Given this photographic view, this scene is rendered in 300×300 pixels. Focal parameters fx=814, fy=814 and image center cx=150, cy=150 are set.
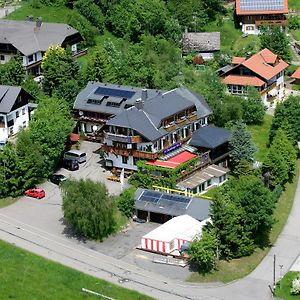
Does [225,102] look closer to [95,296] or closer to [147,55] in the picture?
[147,55]

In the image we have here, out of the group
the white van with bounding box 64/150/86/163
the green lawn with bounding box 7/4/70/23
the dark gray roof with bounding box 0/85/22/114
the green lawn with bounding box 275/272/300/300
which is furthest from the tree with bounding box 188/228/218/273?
the green lawn with bounding box 7/4/70/23

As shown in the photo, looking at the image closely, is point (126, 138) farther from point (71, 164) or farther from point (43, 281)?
point (43, 281)

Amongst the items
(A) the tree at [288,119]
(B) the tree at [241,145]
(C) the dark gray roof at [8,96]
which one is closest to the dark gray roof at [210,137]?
(B) the tree at [241,145]

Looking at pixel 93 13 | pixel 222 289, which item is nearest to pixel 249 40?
pixel 93 13

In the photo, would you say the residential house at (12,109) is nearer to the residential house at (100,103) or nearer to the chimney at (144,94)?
the residential house at (100,103)

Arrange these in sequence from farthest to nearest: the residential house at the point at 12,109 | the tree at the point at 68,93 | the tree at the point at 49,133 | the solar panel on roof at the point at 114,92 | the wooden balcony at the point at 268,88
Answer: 1. the wooden balcony at the point at 268,88
2. the tree at the point at 68,93
3. the solar panel on roof at the point at 114,92
4. the residential house at the point at 12,109
5. the tree at the point at 49,133

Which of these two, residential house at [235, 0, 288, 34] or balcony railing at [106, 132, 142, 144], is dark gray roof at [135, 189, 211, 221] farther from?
residential house at [235, 0, 288, 34]
